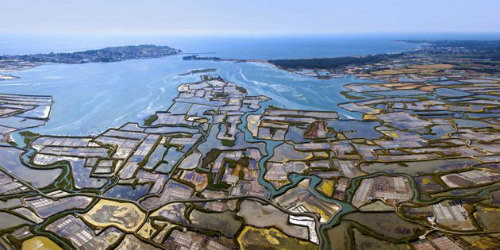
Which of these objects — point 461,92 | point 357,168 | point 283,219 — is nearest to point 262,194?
point 283,219

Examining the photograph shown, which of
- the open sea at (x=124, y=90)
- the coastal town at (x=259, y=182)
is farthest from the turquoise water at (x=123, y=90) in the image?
the coastal town at (x=259, y=182)

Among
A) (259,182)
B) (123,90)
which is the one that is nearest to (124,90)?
(123,90)

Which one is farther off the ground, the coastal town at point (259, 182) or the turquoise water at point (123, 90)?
the turquoise water at point (123, 90)

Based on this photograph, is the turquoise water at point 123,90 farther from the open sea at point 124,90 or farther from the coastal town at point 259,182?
the coastal town at point 259,182

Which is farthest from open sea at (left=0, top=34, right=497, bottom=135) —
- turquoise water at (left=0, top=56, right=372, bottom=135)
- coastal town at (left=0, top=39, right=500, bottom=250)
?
coastal town at (left=0, top=39, right=500, bottom=250)

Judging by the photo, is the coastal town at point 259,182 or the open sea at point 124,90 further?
the open sea at point 124,90

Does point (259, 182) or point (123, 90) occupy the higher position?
point (123, 90)

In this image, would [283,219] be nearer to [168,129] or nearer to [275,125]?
[275,125]

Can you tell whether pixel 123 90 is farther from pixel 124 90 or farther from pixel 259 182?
pixel 259 182
